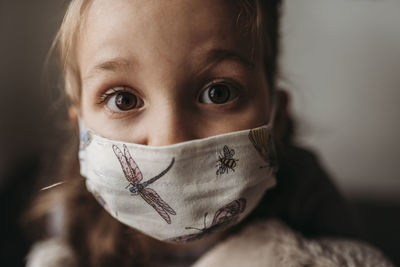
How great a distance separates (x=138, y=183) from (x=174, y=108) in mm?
132

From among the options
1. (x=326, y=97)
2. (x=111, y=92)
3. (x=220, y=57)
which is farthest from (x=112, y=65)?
(x=326, y=97)

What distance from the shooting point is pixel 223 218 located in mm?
607

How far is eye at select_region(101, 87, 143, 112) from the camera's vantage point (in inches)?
24.1

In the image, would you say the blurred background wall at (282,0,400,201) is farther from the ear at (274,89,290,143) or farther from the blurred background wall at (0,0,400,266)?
the ear at (274,89,290,143)

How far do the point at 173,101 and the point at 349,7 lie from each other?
101 centimetres

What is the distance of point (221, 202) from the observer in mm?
585

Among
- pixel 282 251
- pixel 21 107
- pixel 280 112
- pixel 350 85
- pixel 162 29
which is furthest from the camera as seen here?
pixel 21 107

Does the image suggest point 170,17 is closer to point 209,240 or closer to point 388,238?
point 209,240

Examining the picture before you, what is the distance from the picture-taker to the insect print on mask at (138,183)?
0.57 meters

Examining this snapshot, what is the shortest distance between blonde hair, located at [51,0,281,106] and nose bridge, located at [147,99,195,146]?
177mm

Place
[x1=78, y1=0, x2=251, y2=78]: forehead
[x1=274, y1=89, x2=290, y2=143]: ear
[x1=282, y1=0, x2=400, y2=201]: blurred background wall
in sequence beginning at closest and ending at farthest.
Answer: [x1=78, y1=0, x2=251, y2=78]: forehead → [x1=274, y1=89, x2=290, y2=143]: ear → [x1=282, y1=0, x2=400, y2=201]: blurred background wall

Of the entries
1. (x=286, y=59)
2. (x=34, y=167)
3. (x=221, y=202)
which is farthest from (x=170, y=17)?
(x=34, y=167)

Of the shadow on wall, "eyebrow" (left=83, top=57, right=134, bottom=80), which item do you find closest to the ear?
"eyebrow" (left=83, top=57, right=134, bottom=80)

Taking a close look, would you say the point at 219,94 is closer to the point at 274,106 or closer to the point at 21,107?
the point at 274,106
